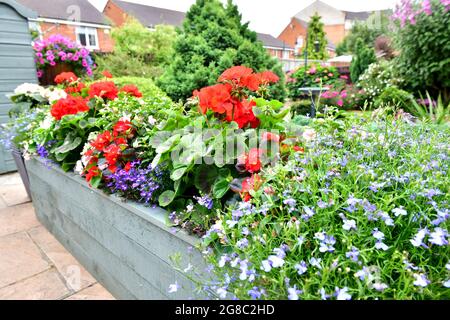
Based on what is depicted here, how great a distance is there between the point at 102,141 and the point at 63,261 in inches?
37.6

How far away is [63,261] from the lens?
6.35 ft

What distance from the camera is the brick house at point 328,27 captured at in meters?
30.1

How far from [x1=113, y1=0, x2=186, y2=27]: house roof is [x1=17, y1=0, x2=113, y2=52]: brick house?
12.6 feet

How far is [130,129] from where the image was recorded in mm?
1482

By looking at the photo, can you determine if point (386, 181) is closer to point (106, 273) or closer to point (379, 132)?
point (379, 132)

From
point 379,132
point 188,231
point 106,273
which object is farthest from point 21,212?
point 379,132

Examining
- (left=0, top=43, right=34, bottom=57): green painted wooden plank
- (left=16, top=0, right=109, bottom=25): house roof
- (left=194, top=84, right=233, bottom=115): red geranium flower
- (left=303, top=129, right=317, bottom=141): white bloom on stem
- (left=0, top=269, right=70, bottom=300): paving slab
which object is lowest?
(left=0, top=269, right=70, bottom=300): paving slab

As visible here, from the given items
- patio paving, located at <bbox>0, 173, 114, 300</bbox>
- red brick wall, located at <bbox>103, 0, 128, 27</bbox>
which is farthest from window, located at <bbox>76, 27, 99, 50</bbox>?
patio paving, located at <bbox>0, 173, 114, 300</bbox>

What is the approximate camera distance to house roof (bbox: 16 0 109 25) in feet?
46.0

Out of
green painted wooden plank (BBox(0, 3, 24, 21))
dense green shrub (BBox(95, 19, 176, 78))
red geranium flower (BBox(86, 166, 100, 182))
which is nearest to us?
red geranium flower (BBox(86, 166, 100, 182))

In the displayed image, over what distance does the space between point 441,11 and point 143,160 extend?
588 centimetres

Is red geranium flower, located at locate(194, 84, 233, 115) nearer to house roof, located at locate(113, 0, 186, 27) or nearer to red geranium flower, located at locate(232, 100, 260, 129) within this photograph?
red geranium flower, located at locate(232, 100, 260, 129)

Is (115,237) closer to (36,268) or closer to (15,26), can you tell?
(36,268)

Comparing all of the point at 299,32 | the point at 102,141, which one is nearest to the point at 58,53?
the point at 102,141
